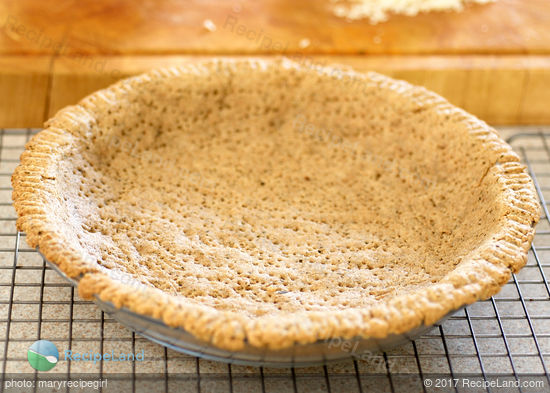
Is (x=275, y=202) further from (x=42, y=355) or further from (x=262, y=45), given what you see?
(x=262, y=45)

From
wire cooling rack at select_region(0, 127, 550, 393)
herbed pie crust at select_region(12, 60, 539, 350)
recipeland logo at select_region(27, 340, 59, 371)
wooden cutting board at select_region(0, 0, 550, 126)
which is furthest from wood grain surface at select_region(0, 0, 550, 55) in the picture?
recipeland logo at select_region(27, 340, 59, 371)

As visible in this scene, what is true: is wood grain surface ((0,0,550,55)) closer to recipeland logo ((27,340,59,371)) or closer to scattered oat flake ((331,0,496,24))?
scattered oat flake ((331,0,496,24))

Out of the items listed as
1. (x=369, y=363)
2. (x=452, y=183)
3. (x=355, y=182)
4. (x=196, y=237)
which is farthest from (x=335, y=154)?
(x=369, y=363)

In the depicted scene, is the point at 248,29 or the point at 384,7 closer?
the point at 248,29

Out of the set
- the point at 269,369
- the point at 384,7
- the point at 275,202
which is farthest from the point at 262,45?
the point at 269,369

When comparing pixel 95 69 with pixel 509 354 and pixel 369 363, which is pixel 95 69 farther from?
pixel 509 354

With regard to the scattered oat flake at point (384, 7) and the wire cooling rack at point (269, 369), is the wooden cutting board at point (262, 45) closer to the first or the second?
the scattered oat flake at point (384, 7)
